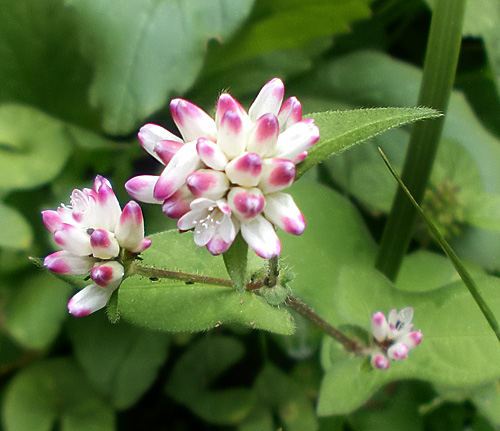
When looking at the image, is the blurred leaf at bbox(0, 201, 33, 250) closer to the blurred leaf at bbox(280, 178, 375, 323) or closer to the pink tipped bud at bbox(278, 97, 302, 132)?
the blurred leaf at bbox(280, 178, 375, 323)

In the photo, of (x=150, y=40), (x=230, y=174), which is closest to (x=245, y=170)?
(x=230, y=174)

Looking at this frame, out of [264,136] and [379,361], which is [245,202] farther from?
[379,361]

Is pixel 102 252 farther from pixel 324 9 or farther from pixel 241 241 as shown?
pixel 324 9

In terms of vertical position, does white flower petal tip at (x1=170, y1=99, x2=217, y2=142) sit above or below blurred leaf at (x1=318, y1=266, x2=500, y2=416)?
above

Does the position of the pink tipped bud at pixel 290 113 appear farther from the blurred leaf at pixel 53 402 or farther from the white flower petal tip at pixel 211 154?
the blurred leaf at pixel 53 402

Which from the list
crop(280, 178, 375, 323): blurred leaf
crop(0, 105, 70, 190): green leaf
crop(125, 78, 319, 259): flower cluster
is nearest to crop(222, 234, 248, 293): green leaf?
crop(125, 78, 319, 259): flower cluster

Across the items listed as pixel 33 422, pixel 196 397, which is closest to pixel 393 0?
pixel 196 397
